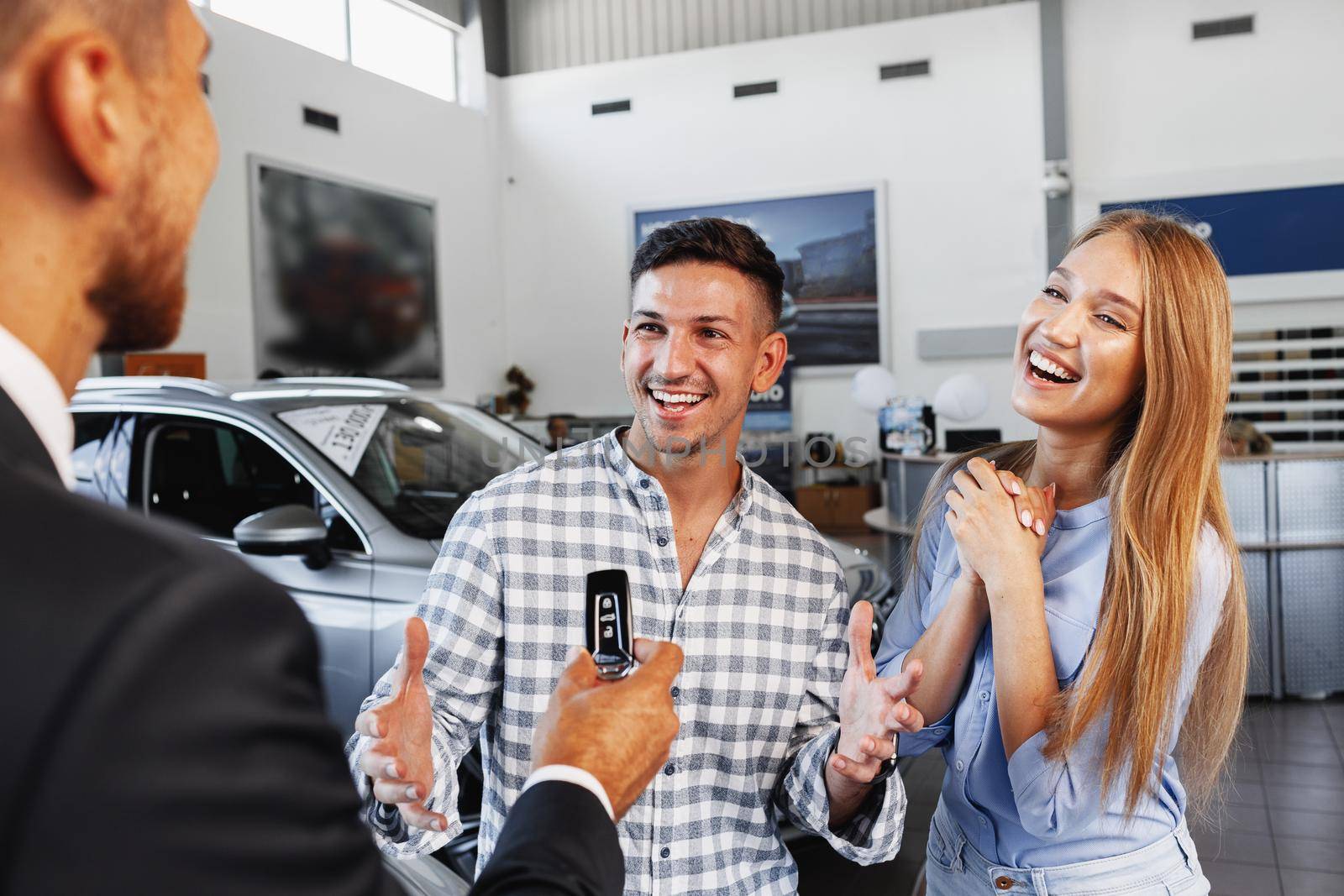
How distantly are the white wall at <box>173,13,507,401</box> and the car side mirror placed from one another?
16.4ft

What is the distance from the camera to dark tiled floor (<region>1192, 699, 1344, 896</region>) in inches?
119

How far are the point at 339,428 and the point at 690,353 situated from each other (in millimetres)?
1891

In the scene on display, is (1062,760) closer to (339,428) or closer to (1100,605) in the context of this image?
(1100,605)

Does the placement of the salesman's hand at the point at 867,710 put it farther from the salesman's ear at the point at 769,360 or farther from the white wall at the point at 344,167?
the white wall at the point at 344,167

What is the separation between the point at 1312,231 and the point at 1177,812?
29.7ft

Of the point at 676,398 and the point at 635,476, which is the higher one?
the point at 676,398

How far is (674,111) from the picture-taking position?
35.0 feet

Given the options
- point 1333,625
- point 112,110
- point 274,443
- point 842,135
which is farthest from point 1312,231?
point 112,110

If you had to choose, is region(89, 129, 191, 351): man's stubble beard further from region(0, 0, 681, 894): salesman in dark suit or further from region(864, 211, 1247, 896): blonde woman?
region(864, 211, 1247, 896): blonde woman

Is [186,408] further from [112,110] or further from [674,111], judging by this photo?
[674,111]

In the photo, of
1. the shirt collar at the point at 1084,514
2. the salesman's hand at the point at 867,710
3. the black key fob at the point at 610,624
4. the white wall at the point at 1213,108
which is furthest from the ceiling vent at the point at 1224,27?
the black key fob at the point at 610,624

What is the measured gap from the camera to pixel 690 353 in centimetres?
156

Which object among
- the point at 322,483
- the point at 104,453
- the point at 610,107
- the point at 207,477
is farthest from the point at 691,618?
the point at 610,107

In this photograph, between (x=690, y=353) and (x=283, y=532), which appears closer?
(x=690, y=353)
